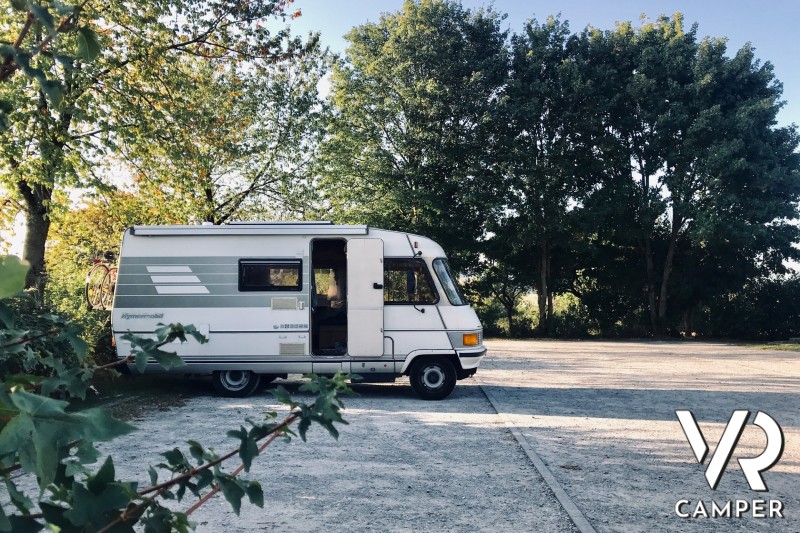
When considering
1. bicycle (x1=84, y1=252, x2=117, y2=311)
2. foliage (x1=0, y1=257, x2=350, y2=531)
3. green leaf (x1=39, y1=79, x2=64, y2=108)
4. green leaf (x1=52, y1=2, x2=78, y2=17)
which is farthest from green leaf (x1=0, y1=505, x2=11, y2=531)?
bicycle (x1=84, y1=252, x2=117, y2=311)

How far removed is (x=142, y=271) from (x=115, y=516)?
32.4ft

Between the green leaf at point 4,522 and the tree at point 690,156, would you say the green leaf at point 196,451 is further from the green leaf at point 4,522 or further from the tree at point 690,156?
the tree at point 690,156

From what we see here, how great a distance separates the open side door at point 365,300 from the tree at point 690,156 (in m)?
18.0

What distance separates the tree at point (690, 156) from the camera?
25.1 metres

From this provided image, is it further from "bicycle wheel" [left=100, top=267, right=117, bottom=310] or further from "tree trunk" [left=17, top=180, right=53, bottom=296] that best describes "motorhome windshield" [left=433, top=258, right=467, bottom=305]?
"tree trunk" [left=17, top=180, right=53, bottom=296]

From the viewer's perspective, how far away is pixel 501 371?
14.6 m

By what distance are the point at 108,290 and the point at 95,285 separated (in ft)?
1.23

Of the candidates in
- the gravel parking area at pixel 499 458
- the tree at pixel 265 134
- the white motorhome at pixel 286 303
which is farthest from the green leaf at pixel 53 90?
the tree at pixel 265 134

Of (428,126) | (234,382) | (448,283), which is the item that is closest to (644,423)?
(448,283)

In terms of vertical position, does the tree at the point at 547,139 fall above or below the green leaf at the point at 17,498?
above

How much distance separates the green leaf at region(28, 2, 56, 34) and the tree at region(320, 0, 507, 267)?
25.5 meters

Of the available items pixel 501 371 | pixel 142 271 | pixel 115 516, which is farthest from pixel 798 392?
pixel 115 516

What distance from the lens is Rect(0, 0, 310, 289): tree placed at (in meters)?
11.5

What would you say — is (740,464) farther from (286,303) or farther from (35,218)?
(35,218)
